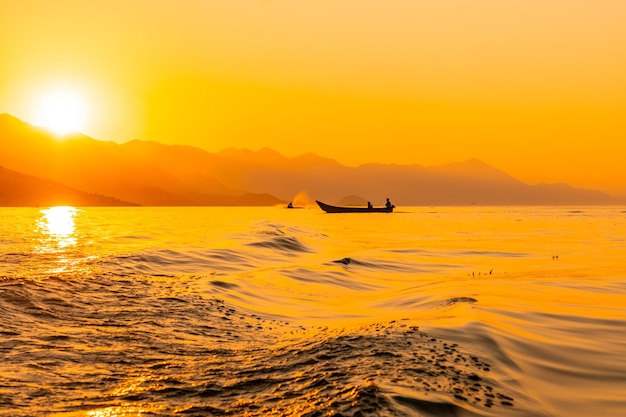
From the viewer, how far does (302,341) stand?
31.1 feet

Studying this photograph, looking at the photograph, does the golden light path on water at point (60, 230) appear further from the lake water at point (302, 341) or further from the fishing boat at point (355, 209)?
the fishing boat at point (355, 209)

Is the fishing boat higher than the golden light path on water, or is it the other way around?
the fishing boat

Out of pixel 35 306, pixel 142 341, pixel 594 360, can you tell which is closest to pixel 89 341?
pixel 142 341

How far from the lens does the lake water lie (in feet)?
20.2

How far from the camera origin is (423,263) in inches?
973

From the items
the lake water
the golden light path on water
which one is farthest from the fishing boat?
the lake water

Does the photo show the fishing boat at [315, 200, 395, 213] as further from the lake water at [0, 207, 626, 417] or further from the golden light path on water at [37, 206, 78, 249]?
the lake water at [0, 207, 626, 417]

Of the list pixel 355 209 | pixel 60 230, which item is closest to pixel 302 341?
pixel 60 230

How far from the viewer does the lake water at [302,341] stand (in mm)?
6156

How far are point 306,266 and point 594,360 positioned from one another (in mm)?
15197

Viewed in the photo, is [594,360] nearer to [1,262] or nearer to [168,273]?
[168,273]

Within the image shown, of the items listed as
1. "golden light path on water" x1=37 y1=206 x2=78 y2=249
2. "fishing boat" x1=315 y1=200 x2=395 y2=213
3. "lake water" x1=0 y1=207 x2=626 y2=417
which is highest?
"fishing boat" x1=315 y1=200 x2=395 y2=213

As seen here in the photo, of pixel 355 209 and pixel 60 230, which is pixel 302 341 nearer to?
pixel 60 230

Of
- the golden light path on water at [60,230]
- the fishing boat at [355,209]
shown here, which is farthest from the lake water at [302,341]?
the fishing boat at [355,209]
